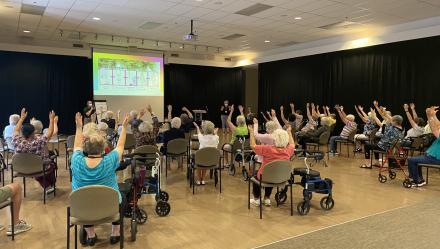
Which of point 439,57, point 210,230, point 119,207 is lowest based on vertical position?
point 210,230

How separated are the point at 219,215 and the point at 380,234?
2004mm

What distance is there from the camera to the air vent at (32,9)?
340 inches

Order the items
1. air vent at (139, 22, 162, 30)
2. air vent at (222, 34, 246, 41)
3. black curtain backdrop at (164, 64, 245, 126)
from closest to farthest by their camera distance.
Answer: air vent at (139, 22, 162, 30), air vent at (222, 34, 246, 41), black curtain backdrop at (164, 64, 245, 126)

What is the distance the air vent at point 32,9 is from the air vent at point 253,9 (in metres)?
5.30

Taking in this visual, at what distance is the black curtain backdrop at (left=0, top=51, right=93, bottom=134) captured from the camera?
44.3ft

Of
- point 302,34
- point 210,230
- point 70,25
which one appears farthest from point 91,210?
point 302,34

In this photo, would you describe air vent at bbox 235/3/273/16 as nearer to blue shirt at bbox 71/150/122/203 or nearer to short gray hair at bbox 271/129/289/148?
short gray hair at bbox 271/129/289/148

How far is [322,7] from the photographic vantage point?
859cm

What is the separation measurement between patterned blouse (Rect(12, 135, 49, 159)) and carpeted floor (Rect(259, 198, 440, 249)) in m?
3.79

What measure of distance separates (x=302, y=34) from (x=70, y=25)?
8074mm

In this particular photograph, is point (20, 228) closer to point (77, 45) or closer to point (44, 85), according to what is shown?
point (44, 85)

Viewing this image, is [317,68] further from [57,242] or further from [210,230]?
[57,242]

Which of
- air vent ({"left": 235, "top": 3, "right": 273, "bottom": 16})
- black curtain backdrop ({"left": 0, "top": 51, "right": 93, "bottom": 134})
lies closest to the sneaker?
air vent ({"left": 235, "top": 3, "right": 273, "bottom": 16})

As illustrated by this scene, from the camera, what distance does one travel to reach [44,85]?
1420cm
